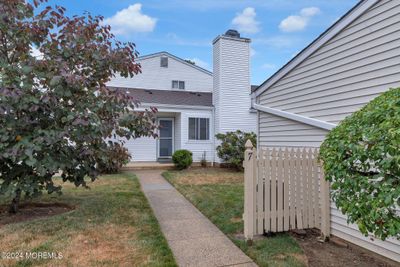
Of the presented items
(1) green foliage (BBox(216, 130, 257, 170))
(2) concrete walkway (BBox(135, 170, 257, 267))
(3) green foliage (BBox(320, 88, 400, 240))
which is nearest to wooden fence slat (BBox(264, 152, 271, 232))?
(2) concrete walkway (BBox(135, 170, 257, 267))

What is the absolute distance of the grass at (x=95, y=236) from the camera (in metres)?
3.44

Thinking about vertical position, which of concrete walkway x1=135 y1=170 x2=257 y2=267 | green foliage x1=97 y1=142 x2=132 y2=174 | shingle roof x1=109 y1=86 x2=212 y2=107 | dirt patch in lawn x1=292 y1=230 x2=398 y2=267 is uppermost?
shingle roof x1=109 y1=86 x2=212 y2=107

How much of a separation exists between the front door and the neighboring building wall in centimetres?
277

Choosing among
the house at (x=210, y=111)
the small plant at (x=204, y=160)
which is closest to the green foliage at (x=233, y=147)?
the house at (x=210, y=111)

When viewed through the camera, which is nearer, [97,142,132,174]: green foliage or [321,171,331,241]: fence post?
[321,171,331,241]: fence post

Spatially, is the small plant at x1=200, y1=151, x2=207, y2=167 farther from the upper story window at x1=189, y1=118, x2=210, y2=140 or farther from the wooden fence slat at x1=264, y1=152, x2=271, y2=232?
the wooden fence slat at x1=264, y1=152, x2=271, y2=232

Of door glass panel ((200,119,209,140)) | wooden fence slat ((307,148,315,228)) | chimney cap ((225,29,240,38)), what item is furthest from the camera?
chimney cap ((225,29,240,38))

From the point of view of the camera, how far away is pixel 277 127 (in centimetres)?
608

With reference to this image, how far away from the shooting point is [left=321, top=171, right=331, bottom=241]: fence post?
14.4 ft

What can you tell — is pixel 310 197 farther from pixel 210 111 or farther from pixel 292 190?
pixel 210 111

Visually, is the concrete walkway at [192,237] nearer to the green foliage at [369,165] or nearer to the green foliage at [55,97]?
the green foliage at [369,165]

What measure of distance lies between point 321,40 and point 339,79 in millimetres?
807

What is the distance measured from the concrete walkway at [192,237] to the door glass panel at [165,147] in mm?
7277

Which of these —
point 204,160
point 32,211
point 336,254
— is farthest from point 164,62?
point 336,254
